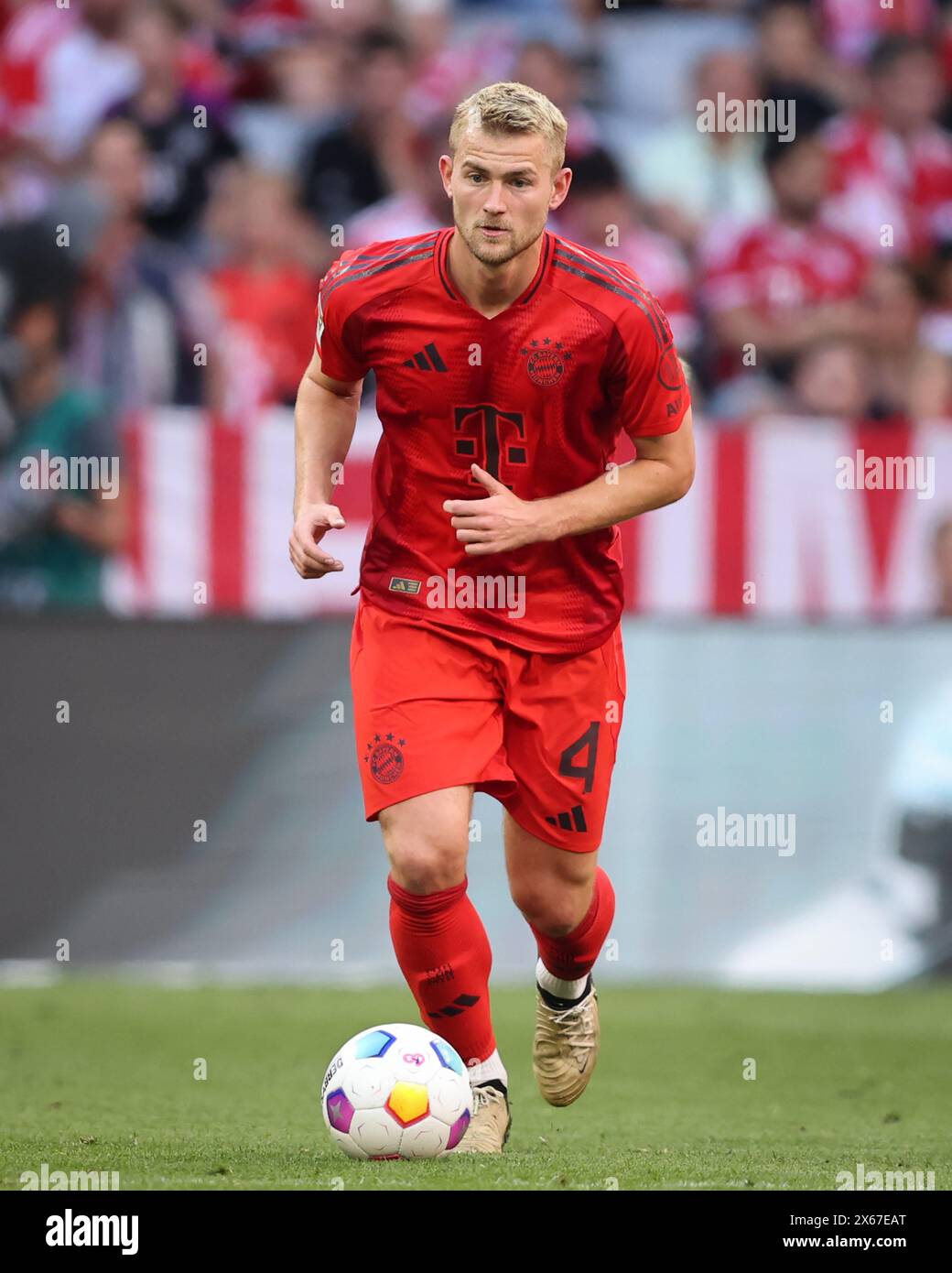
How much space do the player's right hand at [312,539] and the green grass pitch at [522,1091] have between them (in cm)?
143

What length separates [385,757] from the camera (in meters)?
5.09

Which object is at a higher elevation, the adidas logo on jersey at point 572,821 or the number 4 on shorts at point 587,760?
the number 4 on shorts at point 587,760

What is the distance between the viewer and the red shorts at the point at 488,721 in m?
5.09

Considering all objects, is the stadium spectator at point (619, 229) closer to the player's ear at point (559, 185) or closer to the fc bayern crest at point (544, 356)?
the player's ear at point (559, 185)

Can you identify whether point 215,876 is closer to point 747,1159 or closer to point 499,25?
point 747,1159

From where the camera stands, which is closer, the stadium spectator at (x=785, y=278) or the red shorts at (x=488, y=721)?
the red shorts at (x=488, y=721)

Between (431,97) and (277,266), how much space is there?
1.79 metres

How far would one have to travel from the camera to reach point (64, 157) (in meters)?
11.3

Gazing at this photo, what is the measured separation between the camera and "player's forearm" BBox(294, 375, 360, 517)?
541cm


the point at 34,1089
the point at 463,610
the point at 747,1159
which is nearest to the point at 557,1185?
the point at 747,1159

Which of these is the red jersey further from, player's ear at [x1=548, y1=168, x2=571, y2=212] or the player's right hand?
the player's right hand

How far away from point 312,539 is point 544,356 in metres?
0.75

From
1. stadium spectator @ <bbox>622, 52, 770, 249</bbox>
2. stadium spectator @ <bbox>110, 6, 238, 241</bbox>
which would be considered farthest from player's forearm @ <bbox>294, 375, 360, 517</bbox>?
stadium spectator @ <bbox>622, 52, 770, 249</bbox>

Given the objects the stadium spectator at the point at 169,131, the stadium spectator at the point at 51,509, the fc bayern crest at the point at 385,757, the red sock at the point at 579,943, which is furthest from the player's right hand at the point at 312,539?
the stadium spectator at the point at 169,131
